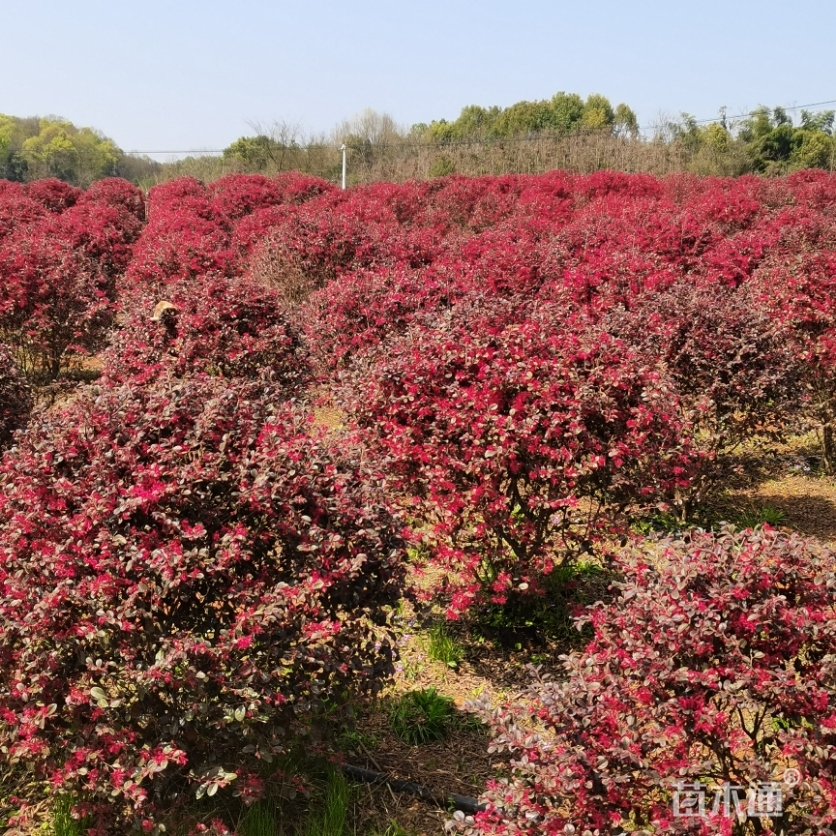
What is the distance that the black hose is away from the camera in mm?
3104

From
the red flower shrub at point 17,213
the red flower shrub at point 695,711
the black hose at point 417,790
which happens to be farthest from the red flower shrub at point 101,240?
the red flower shrub at point 695,711

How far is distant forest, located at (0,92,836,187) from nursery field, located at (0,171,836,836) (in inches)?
1170

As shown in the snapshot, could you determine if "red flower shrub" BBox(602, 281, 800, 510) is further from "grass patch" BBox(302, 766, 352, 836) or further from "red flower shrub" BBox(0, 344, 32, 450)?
"red flower shrub" BBox(0, 344, 32, 450)

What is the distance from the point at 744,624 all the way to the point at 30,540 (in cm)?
231

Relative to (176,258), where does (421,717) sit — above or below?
below

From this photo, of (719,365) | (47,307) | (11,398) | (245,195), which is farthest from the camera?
(245,195)

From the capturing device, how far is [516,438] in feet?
12.6

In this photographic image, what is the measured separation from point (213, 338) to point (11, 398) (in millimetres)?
1561

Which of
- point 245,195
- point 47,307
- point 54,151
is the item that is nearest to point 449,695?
point 47,307

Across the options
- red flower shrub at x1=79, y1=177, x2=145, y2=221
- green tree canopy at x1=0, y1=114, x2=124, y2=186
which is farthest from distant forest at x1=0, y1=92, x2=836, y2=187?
red flower shrub at x1=79, y1=177, x2=145, y2=221

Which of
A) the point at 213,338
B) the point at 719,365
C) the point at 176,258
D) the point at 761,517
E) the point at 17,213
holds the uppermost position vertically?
the point at 17,213

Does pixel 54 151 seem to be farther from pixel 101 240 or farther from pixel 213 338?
pixel 213 338

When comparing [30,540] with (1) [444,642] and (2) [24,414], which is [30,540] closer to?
(1) [444,642]

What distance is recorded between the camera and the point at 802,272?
6.91 m
